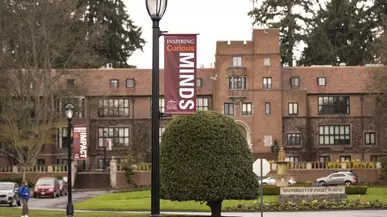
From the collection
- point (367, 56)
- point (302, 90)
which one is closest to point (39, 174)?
point (302, 90)

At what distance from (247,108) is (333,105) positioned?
27.6 ft

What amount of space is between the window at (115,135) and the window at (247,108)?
36.9ft

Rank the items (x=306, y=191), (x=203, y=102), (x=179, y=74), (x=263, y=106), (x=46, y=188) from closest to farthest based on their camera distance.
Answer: (x=179, y=74)
(x=306, y=191)
(x=46, y=188)
(x=263, y=106)
(x=203, y=102)

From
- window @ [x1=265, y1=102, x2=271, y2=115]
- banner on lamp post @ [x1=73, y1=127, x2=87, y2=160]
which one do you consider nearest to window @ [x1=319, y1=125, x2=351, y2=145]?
window @ [x1=265, y1=102, x2=271, y2=115]

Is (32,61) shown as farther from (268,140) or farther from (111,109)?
(268,140)

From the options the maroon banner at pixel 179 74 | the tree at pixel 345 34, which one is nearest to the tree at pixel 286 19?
the tree at pixel 345 34

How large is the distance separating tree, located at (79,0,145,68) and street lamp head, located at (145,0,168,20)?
7561 centimetres

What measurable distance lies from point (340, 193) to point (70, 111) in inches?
710

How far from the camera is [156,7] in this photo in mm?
14383

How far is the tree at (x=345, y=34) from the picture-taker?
300ft

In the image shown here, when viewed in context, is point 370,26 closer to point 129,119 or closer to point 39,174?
point 129,119

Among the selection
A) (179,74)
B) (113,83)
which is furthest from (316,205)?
(113,83)

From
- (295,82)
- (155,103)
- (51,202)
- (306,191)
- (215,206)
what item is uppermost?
(295,82)

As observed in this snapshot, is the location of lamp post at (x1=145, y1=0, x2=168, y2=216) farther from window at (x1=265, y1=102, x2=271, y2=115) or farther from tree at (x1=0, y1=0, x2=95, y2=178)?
window at (x1=265, y1=102, x2=271, y2=115)
